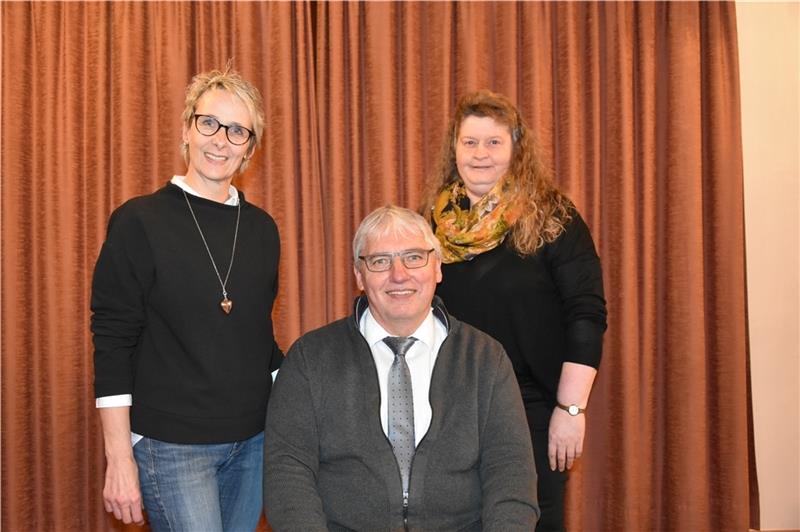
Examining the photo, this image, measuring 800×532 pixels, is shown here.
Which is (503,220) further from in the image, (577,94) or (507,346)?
(577,94)

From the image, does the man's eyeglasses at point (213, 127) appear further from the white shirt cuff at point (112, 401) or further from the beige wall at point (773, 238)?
the beige wall at point (773, 238)

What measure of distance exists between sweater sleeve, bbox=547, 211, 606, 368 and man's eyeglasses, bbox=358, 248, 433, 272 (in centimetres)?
46

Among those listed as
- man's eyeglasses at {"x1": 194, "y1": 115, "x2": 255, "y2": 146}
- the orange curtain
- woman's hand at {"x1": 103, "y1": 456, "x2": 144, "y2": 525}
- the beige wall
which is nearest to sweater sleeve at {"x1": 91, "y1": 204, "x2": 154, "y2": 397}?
woman's hand at {"x1": 103, "y1": 456, "x2": 144, "y2": 525}

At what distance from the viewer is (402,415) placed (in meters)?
1.74

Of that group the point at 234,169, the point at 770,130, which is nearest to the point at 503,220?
the point at 234,169

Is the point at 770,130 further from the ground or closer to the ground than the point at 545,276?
further from the ground

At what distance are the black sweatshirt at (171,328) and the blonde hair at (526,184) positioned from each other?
0.83 meters

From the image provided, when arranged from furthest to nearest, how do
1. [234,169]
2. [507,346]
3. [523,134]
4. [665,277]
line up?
[665,277]
[523,134]
[507,346]
[234,169]

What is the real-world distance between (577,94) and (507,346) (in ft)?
6.00

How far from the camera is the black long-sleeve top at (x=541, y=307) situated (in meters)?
2.08

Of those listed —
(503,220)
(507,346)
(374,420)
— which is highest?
(503,220)

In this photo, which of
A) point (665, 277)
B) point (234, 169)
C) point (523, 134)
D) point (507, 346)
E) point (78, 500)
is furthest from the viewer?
point (665, 277)

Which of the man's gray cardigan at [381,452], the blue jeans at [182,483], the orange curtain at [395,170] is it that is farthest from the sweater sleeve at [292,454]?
the orange curtain at [395,170]

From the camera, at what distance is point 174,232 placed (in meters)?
1.70
